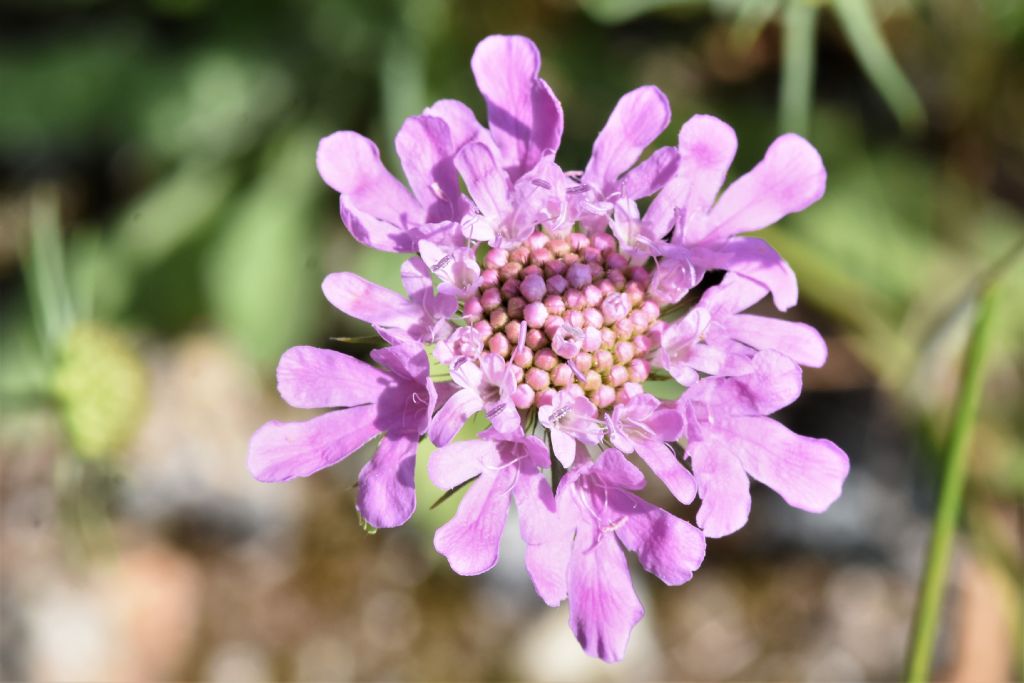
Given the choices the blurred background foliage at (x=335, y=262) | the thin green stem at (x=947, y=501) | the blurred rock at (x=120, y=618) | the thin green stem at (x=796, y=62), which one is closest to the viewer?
the thin green stem at (x=947, y=501)

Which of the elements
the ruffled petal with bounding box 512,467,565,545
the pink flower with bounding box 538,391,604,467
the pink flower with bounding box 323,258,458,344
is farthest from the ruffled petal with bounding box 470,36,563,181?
the ruffled petal with bounding box 512,467,565,545

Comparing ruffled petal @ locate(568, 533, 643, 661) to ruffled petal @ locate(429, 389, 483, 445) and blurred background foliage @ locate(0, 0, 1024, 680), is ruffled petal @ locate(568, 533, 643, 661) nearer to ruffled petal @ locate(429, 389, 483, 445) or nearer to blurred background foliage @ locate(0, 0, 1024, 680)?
ruffled petal @ locate(429, 389, 483, 445)

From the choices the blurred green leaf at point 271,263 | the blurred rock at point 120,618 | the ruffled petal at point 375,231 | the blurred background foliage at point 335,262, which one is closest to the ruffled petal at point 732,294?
the ruffled petal at point 375,231

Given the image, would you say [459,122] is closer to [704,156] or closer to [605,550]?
[704,156]

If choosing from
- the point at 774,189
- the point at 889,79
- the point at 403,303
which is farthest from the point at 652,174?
the point at 889,79

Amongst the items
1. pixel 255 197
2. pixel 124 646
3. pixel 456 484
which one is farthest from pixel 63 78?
pixel 456 484

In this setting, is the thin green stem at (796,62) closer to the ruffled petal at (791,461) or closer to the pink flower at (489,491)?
the ruffled petal at (791,461)

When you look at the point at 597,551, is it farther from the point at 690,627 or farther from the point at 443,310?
the point at 690,627
